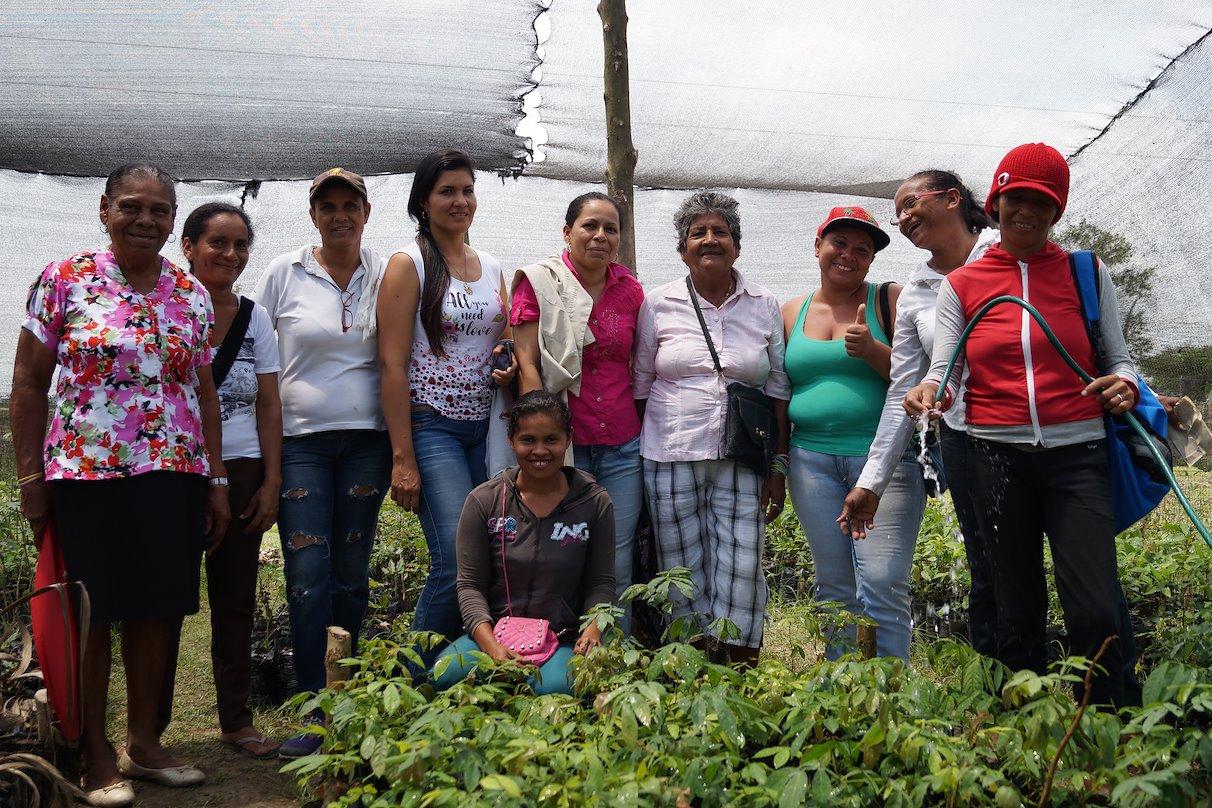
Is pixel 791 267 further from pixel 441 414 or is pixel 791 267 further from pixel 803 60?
pixel 441 414

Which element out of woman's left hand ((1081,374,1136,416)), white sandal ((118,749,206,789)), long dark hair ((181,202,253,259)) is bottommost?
white sandal ((118,749,206,789))

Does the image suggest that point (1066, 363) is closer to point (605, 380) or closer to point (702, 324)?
point (702, 324)

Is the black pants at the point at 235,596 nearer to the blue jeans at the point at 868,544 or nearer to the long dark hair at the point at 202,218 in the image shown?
the long dark hair at the point at 202,218

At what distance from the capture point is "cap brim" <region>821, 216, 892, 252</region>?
3312mm

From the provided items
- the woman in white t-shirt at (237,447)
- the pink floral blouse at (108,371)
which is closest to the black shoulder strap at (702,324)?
the woman in white t-shirt at (237,447)

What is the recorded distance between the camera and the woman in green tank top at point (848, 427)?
3178 millimetres

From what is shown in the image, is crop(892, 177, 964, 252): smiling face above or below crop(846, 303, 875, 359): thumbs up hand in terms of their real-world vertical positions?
above

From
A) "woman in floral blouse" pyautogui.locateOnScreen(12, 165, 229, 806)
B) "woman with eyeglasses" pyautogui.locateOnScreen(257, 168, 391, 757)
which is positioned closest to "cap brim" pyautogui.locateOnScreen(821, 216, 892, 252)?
"woman with eyeglasses" pyautogui.locateOnScreen(257, 168, 391, 757)

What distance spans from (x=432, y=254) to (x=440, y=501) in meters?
0.81

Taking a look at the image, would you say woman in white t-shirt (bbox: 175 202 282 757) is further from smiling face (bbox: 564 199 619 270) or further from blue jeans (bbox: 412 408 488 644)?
smiling face (bbox: 564 199 619 270)

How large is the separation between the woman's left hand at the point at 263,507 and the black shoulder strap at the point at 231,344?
1.15 feet

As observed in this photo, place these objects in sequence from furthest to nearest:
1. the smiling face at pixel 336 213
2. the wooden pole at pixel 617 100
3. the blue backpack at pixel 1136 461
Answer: the wooden pole at pixel 617 100
the smiling face at pixel 336 213
the blue backpack at pixel 1136 461

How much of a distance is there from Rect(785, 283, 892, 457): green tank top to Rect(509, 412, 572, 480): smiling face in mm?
826

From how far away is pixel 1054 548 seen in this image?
258 centimetres
